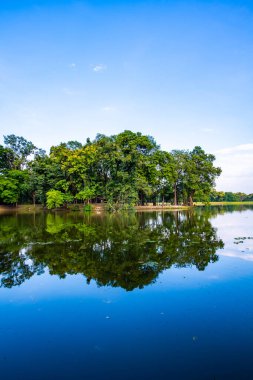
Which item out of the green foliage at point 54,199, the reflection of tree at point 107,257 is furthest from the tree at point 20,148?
the reflection of tree at point 107,257

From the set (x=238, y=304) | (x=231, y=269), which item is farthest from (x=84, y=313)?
(x=231, y=269)

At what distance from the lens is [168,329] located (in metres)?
4.71

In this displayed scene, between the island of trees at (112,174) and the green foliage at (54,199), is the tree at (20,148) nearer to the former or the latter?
the island of trees at (112,174)

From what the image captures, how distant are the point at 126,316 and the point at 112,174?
136ft

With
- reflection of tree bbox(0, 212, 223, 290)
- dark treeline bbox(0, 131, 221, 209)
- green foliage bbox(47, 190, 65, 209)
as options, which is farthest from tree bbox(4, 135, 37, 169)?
reflection of tree bbox(0, 212, 223, 290)

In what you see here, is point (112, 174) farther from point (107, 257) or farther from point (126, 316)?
point (126, 316)

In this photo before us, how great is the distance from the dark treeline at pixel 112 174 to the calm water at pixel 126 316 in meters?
34.7

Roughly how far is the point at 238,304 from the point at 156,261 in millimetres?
3884

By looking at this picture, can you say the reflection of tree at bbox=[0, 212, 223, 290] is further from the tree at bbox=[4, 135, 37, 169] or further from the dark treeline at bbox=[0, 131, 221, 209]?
the tree at bbox=[4, 135, 37, 169]

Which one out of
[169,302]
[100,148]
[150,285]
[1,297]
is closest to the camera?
[169,302]

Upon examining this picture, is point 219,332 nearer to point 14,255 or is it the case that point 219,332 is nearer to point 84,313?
point 84,313

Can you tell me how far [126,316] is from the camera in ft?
17.3

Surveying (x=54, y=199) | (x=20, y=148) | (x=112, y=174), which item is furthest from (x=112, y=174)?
(x=20, y=148)

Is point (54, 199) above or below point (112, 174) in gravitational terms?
below
